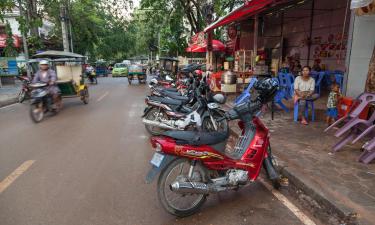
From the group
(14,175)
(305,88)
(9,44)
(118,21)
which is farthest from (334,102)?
(118,21)

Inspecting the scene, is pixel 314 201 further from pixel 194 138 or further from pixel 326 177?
pixel 194 138

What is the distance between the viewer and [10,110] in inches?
427

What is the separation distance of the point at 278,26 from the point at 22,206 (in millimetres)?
16629

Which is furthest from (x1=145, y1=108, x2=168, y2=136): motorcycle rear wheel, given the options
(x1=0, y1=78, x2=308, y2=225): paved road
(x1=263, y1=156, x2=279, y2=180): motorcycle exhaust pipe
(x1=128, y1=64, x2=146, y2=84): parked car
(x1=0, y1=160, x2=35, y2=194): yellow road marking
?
(x1=128, y1=64, x2=146, y2=84): parked car

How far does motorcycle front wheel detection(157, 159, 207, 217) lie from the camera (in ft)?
10.8

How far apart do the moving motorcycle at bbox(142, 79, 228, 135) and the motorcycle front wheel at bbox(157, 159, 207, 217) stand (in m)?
2.32

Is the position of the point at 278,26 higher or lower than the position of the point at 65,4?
lower

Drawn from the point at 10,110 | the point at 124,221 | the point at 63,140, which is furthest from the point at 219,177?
the point at 10,110

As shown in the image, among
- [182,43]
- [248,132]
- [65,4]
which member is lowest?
[248,132]

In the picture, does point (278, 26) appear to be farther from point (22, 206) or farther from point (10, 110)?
point (22, 206)

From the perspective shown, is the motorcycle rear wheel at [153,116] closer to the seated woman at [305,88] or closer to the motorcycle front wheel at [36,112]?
the seated woman at [305,88]

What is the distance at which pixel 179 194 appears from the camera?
3.45 m

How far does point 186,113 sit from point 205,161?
3273 millimetres

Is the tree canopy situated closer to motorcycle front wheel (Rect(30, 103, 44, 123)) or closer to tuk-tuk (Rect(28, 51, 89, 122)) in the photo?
tuk-tuk (Rect(28, 51, 89, 122))
